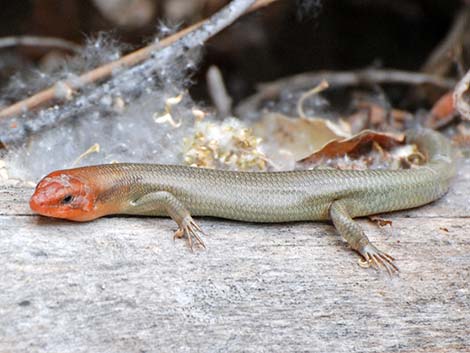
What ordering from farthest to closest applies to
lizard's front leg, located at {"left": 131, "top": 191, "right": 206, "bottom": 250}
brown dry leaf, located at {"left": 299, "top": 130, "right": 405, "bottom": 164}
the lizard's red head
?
brown dry leaf, located at {"left": 299, "top": 130, "right": 405, "bottom": 164} < lizard's front leg, located at {"left": 131, "top": 191, "right": 206, "bottom": 250} < the lizard's red head

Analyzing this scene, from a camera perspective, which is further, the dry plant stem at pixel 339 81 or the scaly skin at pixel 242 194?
the dry plant stem at pixel 339 81

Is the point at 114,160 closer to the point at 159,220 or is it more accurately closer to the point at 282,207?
the point at 159,220

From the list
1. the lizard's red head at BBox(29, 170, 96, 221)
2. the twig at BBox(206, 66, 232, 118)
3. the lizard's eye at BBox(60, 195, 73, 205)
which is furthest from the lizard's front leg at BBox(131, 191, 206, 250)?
the twig at BBox(206, 66, 232, 118)

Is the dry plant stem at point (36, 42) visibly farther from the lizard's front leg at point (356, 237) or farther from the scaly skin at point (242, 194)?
the lizard's front leg at point (356, 237)

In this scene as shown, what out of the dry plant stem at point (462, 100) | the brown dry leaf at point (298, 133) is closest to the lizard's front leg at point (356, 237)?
the brown dry leaf at point (298, 133)

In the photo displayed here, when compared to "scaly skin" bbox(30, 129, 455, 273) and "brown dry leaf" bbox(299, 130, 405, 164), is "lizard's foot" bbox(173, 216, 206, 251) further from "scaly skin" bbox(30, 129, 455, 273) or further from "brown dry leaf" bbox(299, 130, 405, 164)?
"brown dry leaf" bbox(299, 130, 405, 164)

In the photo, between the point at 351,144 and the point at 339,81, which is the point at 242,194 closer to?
the point at 351,144

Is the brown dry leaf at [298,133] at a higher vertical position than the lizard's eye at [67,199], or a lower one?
higher

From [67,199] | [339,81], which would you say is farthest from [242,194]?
[339,81]
